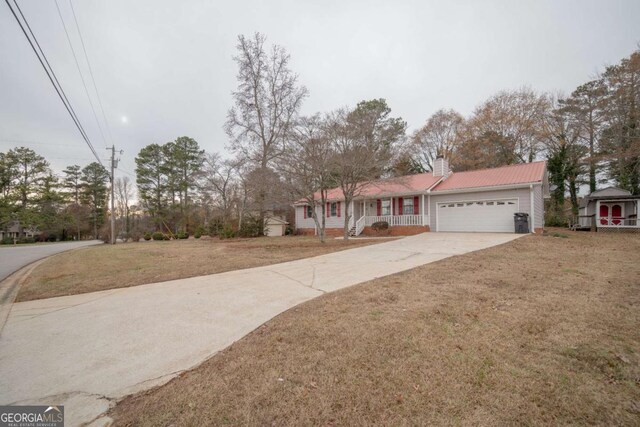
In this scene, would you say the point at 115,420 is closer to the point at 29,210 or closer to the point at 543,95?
the point at 543,95

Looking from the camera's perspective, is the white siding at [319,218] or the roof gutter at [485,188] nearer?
the roof gutter at [485,188]

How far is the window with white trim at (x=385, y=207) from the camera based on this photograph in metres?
20.2

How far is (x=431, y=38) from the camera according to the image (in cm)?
1628

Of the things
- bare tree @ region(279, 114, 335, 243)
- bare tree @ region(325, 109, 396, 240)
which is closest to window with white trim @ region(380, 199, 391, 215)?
bare tree @ region(325, 109, 396, 240)

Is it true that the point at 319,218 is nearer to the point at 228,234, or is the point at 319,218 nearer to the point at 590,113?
the point at 228,234

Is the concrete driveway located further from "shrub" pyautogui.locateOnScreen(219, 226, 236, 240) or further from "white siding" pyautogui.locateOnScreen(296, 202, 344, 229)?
"white siding" pyautogui.locateOnScreen(296, 202, 344, 229)

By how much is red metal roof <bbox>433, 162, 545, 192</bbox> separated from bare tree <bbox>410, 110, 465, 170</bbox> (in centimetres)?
1046

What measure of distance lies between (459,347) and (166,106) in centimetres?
1873

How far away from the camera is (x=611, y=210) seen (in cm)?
1966

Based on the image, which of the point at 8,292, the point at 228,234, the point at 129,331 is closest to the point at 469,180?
the point at 228,234

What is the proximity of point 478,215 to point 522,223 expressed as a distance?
2.38m

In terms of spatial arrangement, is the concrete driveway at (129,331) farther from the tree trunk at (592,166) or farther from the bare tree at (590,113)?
the bare tree at (590,113)

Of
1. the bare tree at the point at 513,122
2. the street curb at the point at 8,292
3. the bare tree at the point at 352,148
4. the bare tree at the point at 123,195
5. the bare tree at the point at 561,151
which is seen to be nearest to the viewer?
the street curb at the point at 8,292

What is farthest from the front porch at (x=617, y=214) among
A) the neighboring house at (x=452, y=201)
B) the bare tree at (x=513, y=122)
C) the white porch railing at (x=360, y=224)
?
the white porch railing at (x=360, y=224)
